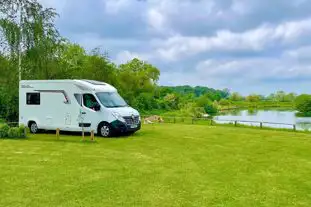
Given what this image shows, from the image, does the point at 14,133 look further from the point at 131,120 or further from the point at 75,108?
the point at 131,120

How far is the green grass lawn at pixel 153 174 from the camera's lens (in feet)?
21.7

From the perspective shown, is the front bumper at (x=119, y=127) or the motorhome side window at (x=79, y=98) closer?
the front bumper at (x=119, y=127)

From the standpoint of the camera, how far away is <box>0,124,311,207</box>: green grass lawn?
662 cm

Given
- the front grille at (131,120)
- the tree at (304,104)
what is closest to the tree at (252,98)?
the tree at (304,104)

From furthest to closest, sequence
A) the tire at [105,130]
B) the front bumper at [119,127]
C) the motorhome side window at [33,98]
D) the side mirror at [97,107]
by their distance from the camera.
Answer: the motorhome side window at [33,98] < the side mirror at [97,107] < the tire at [105,130] < the front bumper at [119,127]

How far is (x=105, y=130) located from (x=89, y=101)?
1.53 metres

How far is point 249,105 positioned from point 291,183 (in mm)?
105954

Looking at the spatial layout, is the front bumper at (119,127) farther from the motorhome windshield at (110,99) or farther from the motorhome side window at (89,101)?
the motorhome side window at (89,101)

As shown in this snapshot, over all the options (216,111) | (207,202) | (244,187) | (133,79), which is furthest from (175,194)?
(216,111)

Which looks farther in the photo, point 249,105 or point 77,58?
point 249,105

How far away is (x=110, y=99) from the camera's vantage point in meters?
16.8

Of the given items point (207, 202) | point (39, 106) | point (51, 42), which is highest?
point (51, 42)

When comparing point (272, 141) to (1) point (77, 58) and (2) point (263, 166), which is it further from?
(1) point (77, 58)

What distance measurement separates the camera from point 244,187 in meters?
7.52
